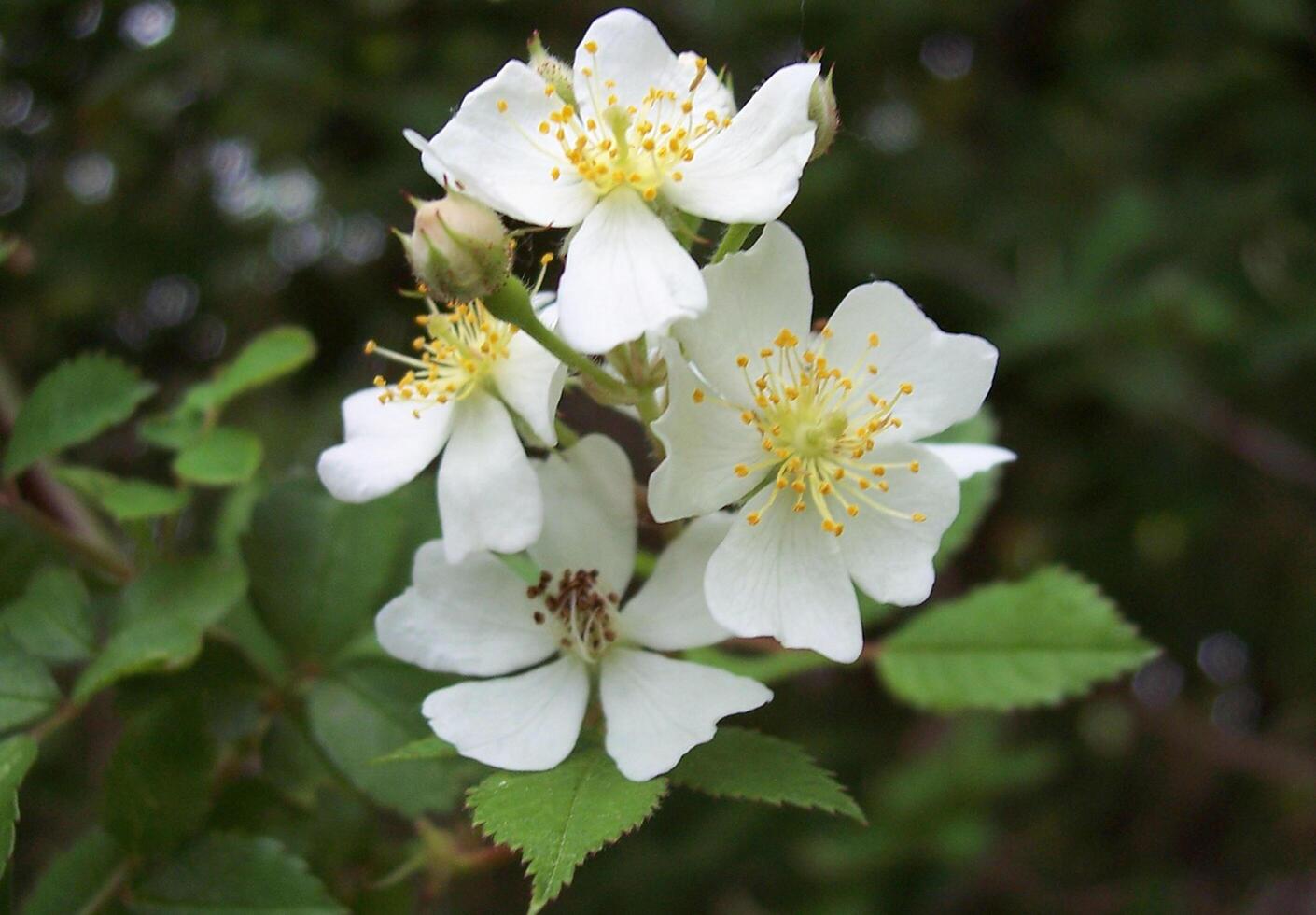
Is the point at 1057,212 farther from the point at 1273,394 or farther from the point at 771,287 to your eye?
the point at 771,287

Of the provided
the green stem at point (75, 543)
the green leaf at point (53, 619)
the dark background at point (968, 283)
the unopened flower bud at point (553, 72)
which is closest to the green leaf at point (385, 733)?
the green leaf at point (53, 619)

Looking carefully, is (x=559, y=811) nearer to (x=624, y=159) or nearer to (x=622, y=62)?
(x=624, y=159)

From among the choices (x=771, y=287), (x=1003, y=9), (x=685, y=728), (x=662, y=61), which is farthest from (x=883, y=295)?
(x=1003, y=9)

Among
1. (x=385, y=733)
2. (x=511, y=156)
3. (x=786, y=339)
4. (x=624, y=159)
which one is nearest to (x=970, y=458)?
(x=786, y=339)

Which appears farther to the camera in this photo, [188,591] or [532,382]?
[188,591]

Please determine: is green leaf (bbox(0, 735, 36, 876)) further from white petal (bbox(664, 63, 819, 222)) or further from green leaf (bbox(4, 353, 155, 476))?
white petal (bbox(664, 63, 819, 222))

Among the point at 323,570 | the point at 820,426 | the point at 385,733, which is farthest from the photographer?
the point at 323,570
